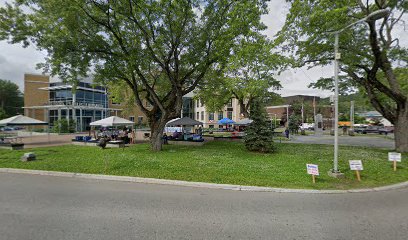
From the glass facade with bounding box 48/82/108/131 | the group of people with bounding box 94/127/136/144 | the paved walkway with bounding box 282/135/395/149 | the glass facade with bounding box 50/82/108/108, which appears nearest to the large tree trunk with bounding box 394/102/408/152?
the paved walkway with bounding box 282/135/395/149

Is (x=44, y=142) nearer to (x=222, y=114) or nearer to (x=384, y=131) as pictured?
(x=222, y=114)

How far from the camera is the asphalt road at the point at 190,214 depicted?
3977 millimetres

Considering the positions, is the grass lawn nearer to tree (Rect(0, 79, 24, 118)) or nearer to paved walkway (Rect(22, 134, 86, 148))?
Answer: paved walkway (Rect(22, 134, 86, 148))

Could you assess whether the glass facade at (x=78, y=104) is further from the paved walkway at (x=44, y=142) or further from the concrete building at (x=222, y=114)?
the concrete building at (x=222, y=114)

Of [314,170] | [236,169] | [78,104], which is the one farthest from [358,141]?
[78,104]

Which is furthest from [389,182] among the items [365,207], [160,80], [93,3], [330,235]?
[160,80]

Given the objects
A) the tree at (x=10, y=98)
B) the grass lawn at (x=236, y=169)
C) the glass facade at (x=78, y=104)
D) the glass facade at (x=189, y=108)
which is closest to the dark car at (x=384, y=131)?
the grass lawn at (x=236, y=169)

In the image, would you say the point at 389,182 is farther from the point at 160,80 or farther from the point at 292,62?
the point at 160,80

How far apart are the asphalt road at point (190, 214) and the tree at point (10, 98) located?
221 feet

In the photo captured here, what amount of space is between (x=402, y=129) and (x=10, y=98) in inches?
3114

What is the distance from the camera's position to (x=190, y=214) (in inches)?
190

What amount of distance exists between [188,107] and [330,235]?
54.2 meters

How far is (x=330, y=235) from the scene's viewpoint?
12.9 feet

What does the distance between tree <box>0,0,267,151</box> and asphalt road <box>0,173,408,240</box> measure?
7.98 m
